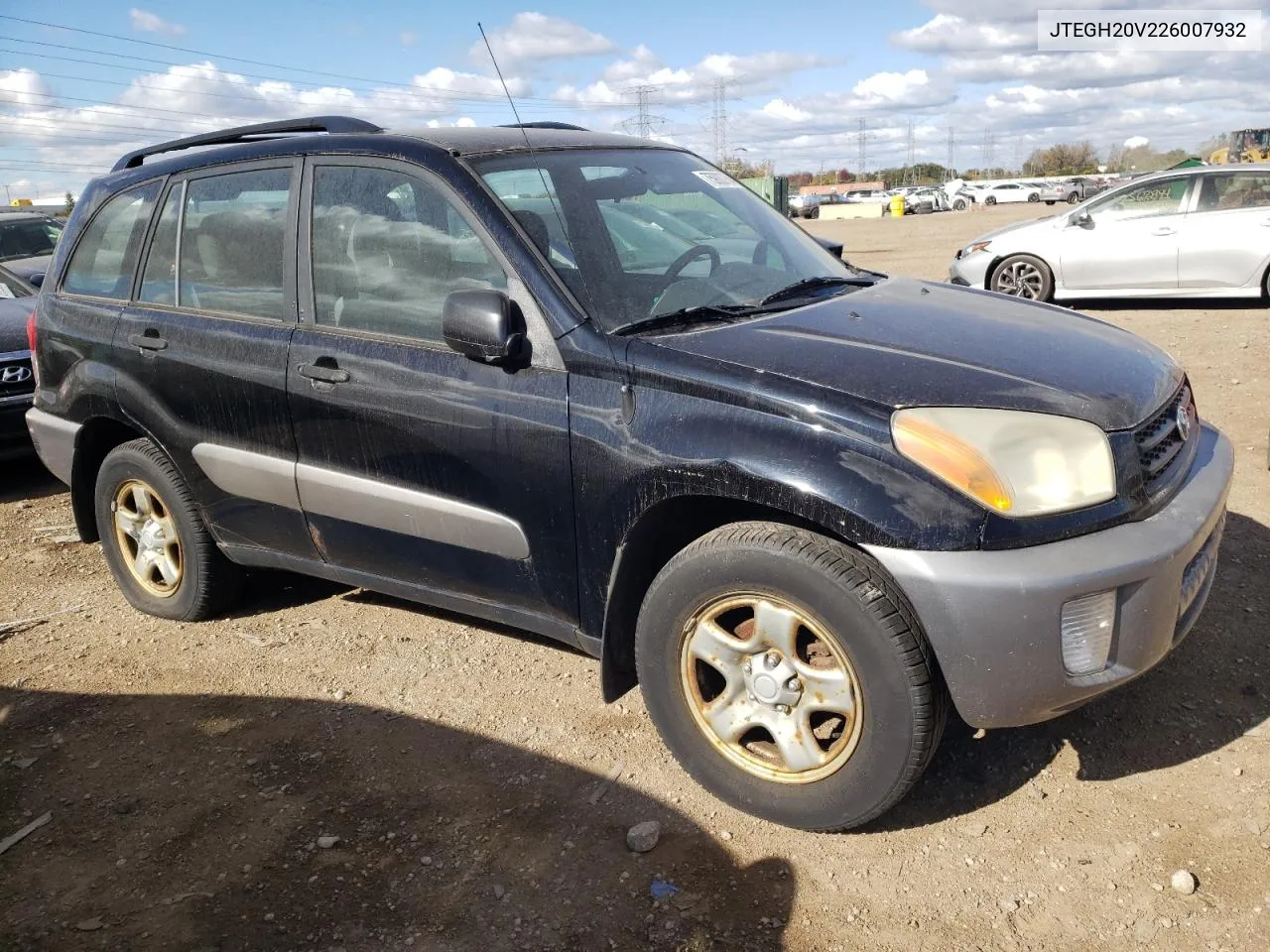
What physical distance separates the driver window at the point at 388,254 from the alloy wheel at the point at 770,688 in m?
1.22

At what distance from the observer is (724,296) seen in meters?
3.25

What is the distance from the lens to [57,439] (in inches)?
174

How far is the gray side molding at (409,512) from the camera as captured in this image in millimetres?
3084

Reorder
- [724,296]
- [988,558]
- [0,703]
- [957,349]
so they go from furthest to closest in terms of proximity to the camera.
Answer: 1. [0,703]
2. [724,296]
3. [957,349]
4. [988,558]

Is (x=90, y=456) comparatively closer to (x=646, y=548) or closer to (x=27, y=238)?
(x=646, y=548)

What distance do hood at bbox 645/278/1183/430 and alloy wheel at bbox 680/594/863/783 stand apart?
2.07 feet

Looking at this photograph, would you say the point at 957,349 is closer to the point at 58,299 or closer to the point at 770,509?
the point at 770,509

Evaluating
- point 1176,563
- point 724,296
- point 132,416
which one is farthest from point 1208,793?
point 132,416

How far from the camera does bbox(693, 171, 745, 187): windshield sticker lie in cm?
397

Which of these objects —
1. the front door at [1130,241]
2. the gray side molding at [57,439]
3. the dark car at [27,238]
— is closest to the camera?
the gray side molding at [57,439]

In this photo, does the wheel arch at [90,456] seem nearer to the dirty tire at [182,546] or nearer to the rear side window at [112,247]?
the dirty tire at [182,546]

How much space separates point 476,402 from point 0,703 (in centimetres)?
232

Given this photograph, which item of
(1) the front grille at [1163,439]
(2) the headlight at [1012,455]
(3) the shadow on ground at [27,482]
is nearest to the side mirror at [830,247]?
(1) the front grille at [1163,439]

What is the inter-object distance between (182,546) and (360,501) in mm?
1227
